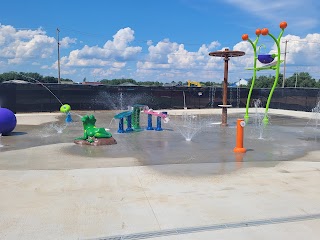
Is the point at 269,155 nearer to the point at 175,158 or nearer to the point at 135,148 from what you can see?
the point at 175,158

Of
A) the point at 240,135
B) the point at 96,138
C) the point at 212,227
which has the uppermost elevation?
the point at 240,135

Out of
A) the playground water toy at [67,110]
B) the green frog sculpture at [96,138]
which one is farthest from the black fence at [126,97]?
the green frog sculpture at [96,138]

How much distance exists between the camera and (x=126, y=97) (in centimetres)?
2595

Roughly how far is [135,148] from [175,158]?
1.73 meters

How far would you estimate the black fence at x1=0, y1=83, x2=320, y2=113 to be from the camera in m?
22.2

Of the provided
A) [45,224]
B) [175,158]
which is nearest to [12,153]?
[175,158]

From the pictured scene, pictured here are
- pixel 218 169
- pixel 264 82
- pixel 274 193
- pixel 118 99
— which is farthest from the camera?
pixel 264 82

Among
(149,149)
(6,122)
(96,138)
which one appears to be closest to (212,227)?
(149,149)

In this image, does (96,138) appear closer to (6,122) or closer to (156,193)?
(6,122)

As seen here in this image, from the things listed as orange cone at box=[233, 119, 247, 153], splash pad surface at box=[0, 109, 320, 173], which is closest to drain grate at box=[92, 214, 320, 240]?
splash pad surface at box=[0, 109, 320, 173]

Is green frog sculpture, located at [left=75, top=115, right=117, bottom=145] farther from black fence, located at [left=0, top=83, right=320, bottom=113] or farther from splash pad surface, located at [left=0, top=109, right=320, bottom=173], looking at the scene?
black fence, located at [left=0, top=83, right=320, bottom=113]

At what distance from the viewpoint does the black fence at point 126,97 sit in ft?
72.8

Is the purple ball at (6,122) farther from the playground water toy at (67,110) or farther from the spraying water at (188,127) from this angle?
the spraying water at (188,127)

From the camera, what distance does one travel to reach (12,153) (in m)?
8.68
